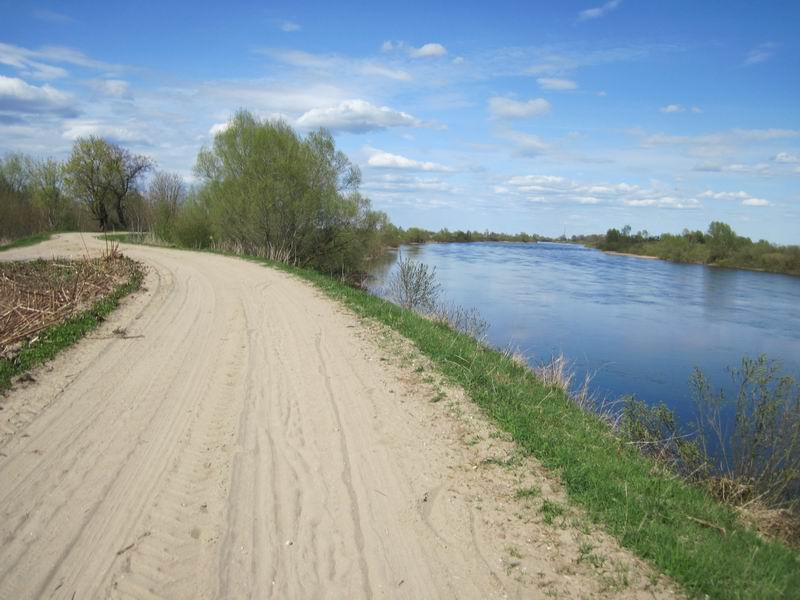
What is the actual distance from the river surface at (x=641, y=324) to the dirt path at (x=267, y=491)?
6.40 metres

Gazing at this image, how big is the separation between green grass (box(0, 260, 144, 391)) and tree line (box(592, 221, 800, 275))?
47.6 m

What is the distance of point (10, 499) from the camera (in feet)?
13.0

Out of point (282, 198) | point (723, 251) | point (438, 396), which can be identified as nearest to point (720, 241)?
point (723, 251)

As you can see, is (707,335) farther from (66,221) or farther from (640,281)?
(66,221)

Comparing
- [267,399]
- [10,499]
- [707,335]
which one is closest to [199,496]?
[10,499]

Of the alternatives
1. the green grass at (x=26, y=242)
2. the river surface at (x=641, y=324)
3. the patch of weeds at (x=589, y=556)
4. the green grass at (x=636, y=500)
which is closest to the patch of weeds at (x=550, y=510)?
the green grass at (x=636, y=500)

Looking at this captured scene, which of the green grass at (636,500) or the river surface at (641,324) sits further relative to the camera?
the river surface at (641,324)

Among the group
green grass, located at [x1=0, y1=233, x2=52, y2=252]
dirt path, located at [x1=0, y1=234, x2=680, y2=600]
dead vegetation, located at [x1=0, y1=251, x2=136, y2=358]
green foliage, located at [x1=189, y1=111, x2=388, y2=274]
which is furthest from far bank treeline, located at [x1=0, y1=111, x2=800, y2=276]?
dirt path, located at [x1=0, y1=234, x2=680, y2=600]

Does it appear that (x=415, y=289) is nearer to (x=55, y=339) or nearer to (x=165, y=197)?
(x=55, y=339)

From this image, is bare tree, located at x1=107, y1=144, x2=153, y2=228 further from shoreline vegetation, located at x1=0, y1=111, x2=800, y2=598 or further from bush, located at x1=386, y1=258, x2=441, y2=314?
bush, located at x1=386, y1=258, x2=441, y2=314

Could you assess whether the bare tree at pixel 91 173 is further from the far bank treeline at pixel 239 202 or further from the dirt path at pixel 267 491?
the dirt path at pixel 267 491

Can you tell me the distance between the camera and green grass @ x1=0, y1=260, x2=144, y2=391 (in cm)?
642

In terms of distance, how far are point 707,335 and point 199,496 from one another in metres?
17.9

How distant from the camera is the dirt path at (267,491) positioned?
3.24 metres
